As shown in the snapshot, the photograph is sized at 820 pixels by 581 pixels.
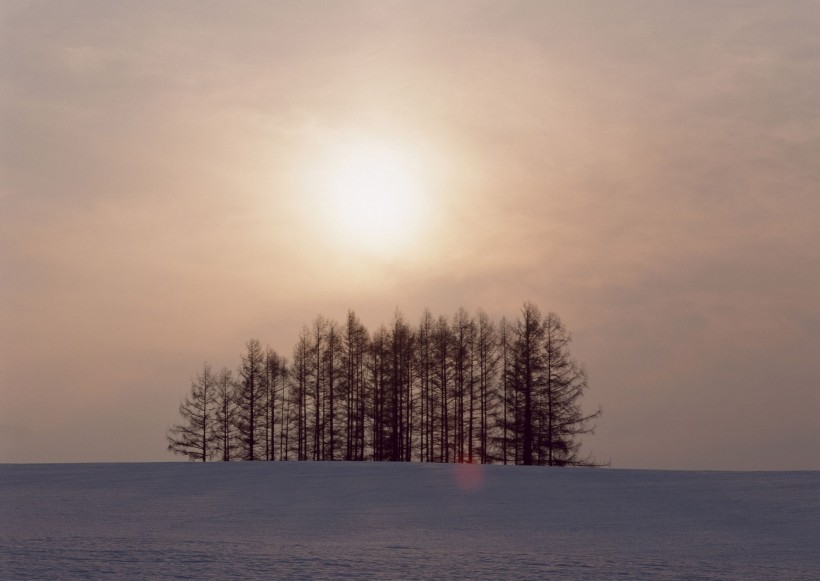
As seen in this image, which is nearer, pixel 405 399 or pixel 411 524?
pixel 411 524

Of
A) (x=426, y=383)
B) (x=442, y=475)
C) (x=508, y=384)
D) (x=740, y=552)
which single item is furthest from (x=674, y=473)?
(x=426, y=383)

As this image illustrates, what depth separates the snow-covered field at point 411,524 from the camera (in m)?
10.2

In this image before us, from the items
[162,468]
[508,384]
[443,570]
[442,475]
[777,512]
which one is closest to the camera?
[443,570]

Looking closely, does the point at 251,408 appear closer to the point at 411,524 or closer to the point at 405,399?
the point at 405,399

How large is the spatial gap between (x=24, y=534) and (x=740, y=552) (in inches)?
426

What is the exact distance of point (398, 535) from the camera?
Result: 13.4 m

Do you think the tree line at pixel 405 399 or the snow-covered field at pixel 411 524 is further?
the tree line at pixel 405 399

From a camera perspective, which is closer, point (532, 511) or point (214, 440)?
point (532, 511)

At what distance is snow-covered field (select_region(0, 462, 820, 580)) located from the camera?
1019 cm

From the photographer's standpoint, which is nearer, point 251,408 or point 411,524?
point 411,524

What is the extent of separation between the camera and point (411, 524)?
1493 cm

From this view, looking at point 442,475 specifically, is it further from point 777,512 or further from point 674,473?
point 777,512

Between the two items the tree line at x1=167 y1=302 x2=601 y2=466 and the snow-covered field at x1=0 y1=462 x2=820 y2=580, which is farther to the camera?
the tree line at x1=167 y1=302 x2=601 y2=466

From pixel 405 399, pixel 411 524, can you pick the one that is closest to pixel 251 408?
pixel 405 399
